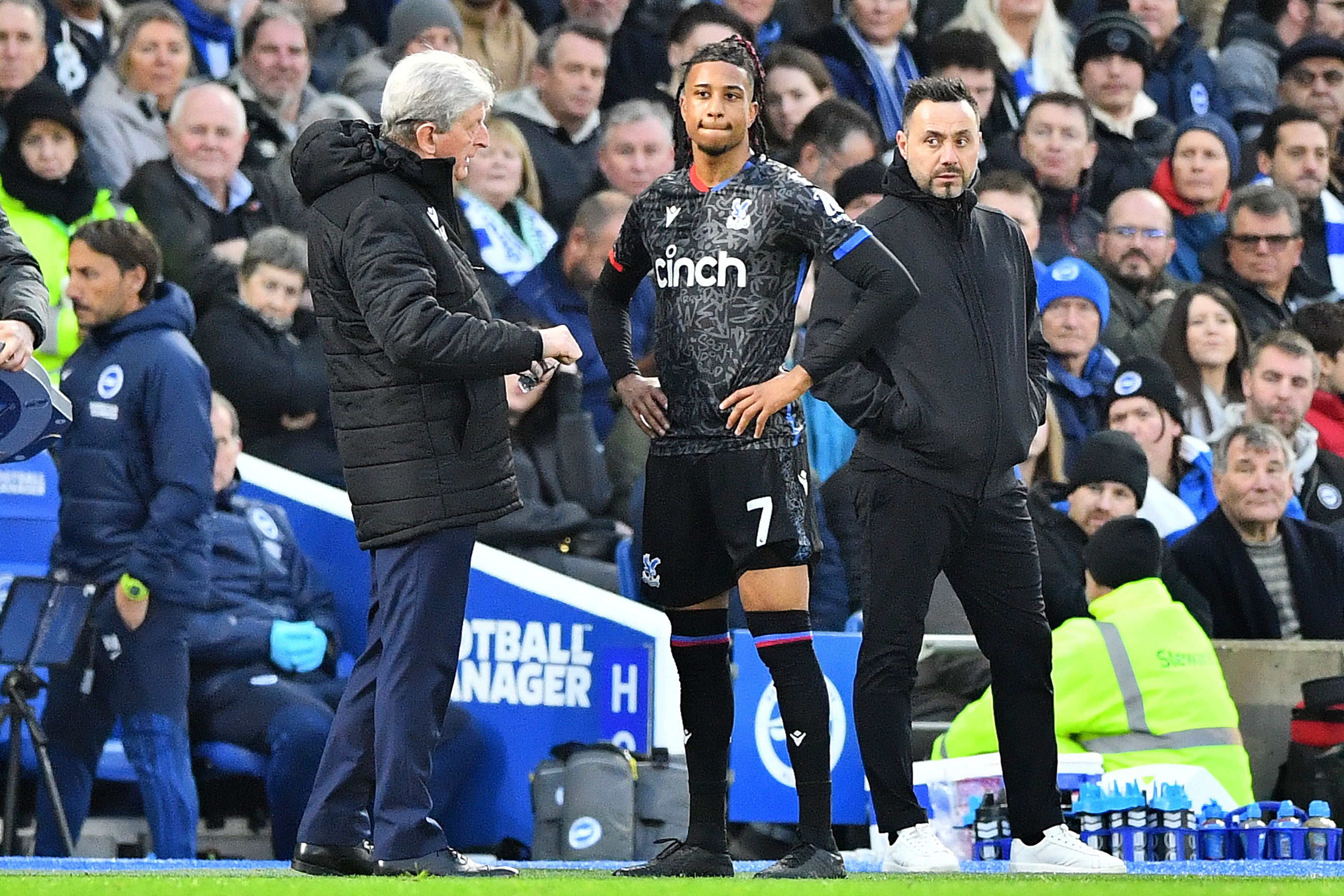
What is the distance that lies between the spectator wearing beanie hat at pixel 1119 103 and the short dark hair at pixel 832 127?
2.26m

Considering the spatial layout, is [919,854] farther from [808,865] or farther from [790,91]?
[790,91]

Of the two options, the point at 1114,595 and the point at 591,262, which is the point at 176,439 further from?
the point at 1114,595

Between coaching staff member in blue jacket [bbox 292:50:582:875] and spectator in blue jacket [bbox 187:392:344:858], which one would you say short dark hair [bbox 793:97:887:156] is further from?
coaching staff member in blue jacket [bbox 292:50:582:875]

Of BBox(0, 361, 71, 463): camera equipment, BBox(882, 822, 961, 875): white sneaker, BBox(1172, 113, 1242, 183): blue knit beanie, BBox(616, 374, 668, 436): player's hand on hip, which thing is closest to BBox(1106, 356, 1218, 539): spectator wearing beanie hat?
BBox(1172, 113, 1242, 183): blue knit beanie

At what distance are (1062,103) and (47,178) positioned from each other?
5.78 meters

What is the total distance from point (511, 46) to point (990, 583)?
21.8 feet

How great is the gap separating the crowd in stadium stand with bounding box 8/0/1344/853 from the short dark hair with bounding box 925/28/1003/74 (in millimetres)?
20

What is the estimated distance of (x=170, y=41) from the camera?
988 centimetres

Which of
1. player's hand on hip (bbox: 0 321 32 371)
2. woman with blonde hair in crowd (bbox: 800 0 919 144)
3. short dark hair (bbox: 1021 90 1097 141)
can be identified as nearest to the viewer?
player's hand on hip (bbox: 0 321 32 371)

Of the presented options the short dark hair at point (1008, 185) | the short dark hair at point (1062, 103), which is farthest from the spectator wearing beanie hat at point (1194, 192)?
the short dark hair at point (1008, 185)

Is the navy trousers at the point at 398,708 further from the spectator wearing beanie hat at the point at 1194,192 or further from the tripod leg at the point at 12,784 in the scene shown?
the spectator wearing beanie hat at the point at 1194,192

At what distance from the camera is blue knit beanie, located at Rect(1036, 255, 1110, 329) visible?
35.2 ft

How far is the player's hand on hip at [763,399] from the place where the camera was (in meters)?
5.44

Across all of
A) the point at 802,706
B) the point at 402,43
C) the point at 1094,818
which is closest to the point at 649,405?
the point at 802,706
